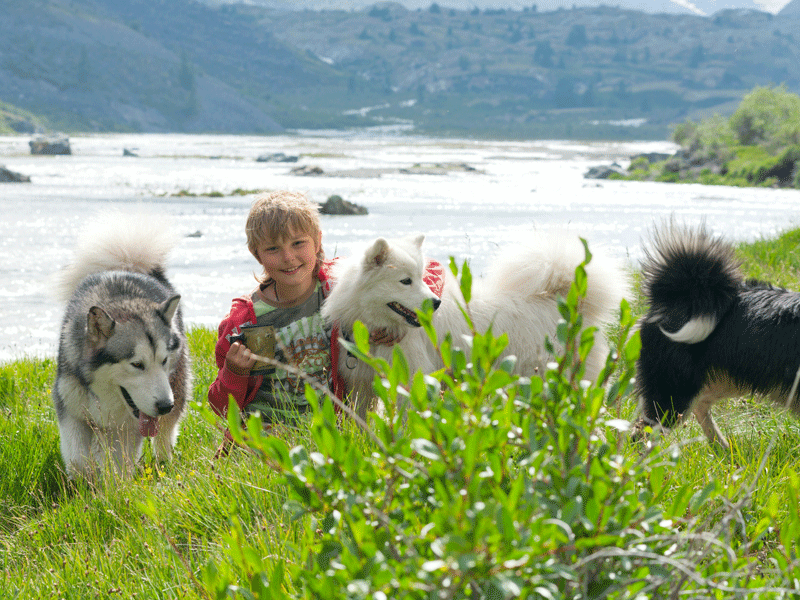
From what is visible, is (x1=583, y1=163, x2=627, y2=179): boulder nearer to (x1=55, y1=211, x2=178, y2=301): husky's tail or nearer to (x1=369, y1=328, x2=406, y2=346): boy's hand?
(x1=55, y1=211, x2=178, y2=301): husky's tail

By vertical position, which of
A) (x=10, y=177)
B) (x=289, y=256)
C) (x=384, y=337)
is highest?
(x=10, y=177)

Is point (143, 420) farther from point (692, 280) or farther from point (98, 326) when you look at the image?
point (692, 280)

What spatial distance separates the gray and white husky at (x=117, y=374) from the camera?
373 centimetres

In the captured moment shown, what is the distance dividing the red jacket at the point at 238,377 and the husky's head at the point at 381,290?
0.27m

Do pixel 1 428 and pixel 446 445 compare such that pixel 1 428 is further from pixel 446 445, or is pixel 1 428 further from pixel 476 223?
pixel 476 223

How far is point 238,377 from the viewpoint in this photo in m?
4.06

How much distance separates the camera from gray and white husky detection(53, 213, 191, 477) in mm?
3732

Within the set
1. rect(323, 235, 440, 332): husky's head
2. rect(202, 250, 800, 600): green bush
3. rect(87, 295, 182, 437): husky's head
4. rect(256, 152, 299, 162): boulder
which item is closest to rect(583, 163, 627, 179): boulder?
rect(256, 152, 299, 162): boulder

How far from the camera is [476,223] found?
17.5 m

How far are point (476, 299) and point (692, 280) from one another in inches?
51.6

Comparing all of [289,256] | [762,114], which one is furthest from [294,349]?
[762,114]

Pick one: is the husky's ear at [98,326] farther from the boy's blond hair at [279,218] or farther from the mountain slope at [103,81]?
the mountain slope at [103,81]

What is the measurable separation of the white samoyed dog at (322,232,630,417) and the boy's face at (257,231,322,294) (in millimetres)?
231

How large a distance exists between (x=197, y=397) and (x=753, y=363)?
3.72 meters
